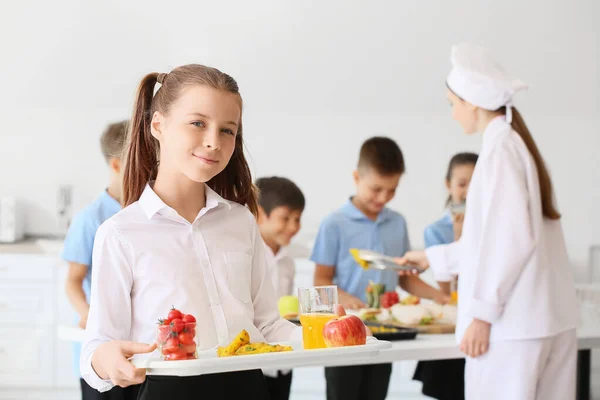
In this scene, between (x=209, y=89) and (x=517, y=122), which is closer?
(x=209, y=89)

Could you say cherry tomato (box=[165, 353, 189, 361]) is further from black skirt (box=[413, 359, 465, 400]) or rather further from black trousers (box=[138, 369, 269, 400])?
black skirt (box=[413, 359, 465, 400])

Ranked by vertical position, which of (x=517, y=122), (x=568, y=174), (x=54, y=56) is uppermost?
(x=54, y=56)

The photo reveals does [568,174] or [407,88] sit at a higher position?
[407,88]

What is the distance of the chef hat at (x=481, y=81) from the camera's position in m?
2.22

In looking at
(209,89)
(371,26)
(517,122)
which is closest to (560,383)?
(517,122)

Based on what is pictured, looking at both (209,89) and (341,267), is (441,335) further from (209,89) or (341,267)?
(209,89)

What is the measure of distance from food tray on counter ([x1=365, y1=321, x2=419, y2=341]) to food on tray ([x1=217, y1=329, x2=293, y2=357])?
102 cm

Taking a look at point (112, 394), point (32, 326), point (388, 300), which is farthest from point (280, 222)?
point (32, 326)

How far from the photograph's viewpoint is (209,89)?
1.50 metres

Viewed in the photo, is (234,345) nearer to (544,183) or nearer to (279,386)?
(544,183)

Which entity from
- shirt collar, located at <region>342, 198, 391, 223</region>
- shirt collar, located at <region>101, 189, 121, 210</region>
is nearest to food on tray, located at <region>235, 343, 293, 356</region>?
shirt collar, located at <region>101, 189, 121, 210</region>

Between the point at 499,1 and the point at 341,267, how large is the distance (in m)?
2.04

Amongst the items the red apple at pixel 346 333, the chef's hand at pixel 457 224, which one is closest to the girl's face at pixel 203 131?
the red apple at pixel 346 333

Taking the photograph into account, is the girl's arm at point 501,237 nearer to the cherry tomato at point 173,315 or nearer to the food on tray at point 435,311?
the food on tray at point 435,311
